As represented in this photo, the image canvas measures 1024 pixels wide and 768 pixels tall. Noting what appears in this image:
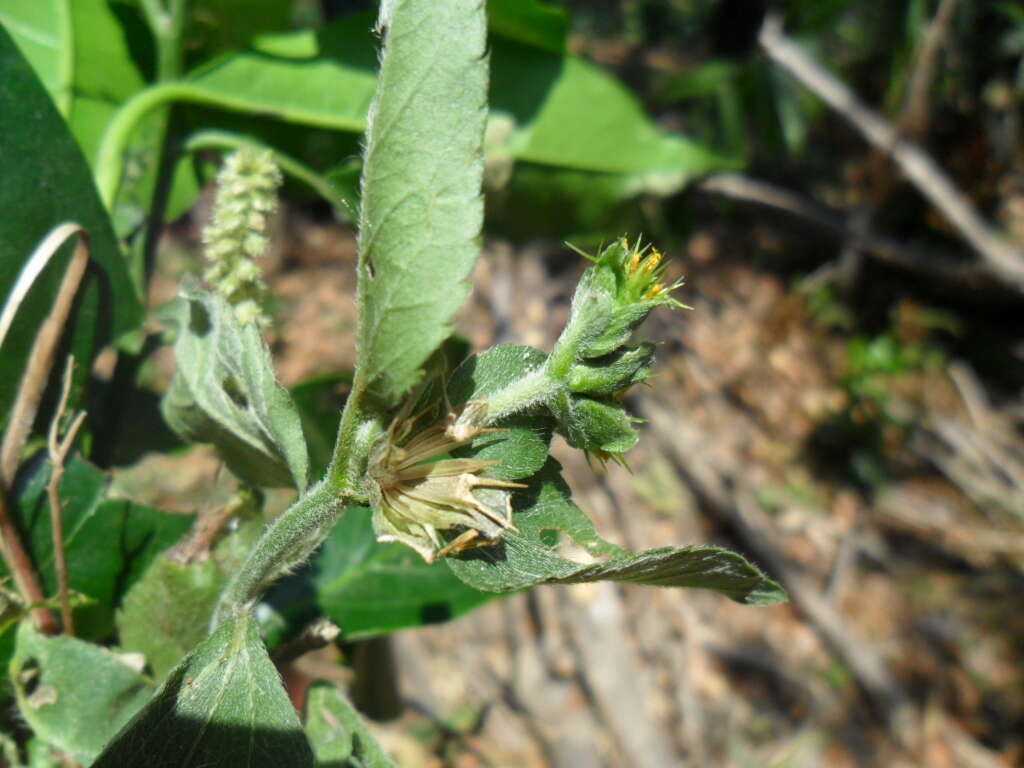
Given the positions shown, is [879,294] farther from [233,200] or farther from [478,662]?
[233,200]

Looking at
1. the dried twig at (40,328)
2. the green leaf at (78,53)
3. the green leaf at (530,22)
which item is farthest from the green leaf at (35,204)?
the green leaf at (530,22)

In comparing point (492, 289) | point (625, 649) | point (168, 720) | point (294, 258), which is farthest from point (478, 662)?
point (168, 720)

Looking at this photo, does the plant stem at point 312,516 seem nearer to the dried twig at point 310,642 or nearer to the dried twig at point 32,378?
the dried twig at point 310,642

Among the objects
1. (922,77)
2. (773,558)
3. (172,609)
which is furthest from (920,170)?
(172,609)

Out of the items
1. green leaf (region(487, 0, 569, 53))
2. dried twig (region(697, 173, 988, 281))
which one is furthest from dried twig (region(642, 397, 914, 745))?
green leaf (region(487, 0, 569, 53))

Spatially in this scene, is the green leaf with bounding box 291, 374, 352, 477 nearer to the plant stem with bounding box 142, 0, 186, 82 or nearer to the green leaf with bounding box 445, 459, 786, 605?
the green leaf with bounding box 445, 459, 786, 605

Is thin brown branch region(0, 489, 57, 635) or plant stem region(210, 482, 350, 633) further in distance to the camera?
thin brown branch region(0, 489, 57, 635)
